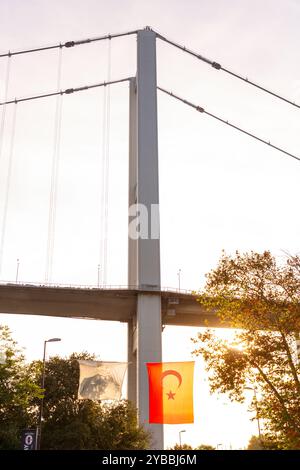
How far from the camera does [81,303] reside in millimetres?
77000

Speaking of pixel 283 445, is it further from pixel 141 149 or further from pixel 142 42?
pixel 142 42

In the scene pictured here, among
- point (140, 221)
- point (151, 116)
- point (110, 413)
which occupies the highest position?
point (151, 116)

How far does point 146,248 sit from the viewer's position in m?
64.1

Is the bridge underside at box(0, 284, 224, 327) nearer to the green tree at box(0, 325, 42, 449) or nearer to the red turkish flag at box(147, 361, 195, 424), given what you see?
the green tree at box(0, 325, 42, 449)

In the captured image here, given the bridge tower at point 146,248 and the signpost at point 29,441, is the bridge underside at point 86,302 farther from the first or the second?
the signpost at point 29,441

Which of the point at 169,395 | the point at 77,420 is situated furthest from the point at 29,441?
the point at 77,420

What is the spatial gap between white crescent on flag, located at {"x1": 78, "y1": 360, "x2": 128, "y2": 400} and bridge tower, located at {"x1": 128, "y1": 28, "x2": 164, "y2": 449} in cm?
2119

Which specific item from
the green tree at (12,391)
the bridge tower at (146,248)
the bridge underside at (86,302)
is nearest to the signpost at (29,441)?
the green tree at (12,391)

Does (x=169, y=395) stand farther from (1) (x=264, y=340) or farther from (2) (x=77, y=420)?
(2) (x=77, y=420)

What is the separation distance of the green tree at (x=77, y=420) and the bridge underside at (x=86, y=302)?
571 inches

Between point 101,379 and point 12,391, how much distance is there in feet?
21.8

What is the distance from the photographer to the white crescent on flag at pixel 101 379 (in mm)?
38094
